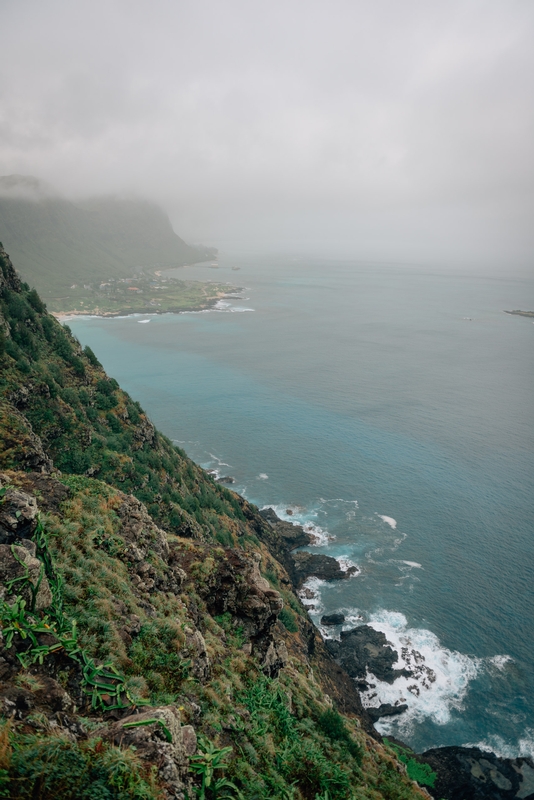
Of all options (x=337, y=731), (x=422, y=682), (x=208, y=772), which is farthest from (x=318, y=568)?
(x=208, y=772)

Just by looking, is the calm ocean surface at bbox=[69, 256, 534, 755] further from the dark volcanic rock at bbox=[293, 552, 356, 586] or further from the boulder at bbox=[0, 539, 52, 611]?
the boulder at bbox=[0, 539, 52, 611]

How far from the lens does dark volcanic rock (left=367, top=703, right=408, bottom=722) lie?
2183 inches

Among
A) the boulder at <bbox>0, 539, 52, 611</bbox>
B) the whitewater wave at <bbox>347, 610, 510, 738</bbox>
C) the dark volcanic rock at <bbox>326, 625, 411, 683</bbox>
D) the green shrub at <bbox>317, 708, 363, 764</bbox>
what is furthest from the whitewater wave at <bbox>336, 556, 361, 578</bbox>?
the boulder at <bbox>0, 539, 52, 611</bbox>

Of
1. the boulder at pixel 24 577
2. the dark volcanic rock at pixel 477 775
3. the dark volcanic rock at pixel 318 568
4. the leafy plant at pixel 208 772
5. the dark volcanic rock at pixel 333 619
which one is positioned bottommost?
the dark volcanic rock at pixel 477 775

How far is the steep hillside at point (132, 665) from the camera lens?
34.7ft

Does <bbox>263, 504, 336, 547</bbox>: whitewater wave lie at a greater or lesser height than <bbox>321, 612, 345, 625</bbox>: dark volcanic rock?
greater

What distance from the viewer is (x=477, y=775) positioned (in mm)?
48656

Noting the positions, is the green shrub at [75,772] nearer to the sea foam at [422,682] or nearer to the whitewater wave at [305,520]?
the sea foam at [422,682]

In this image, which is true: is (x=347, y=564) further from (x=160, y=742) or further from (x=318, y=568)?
(x=160, y=742)

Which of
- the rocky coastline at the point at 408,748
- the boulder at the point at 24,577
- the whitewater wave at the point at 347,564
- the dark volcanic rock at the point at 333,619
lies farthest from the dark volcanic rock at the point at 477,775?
the boulder at the point at 24,577

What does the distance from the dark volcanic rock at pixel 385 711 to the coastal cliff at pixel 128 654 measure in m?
9.87

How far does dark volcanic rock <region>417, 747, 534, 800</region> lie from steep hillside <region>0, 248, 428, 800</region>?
27.2m

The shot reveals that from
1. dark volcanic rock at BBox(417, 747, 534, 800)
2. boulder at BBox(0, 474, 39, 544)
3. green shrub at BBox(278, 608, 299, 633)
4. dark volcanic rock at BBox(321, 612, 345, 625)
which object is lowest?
dark volcanic rock at BBox(417, 747, 534, 800)

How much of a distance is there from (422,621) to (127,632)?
64390 millimetres
